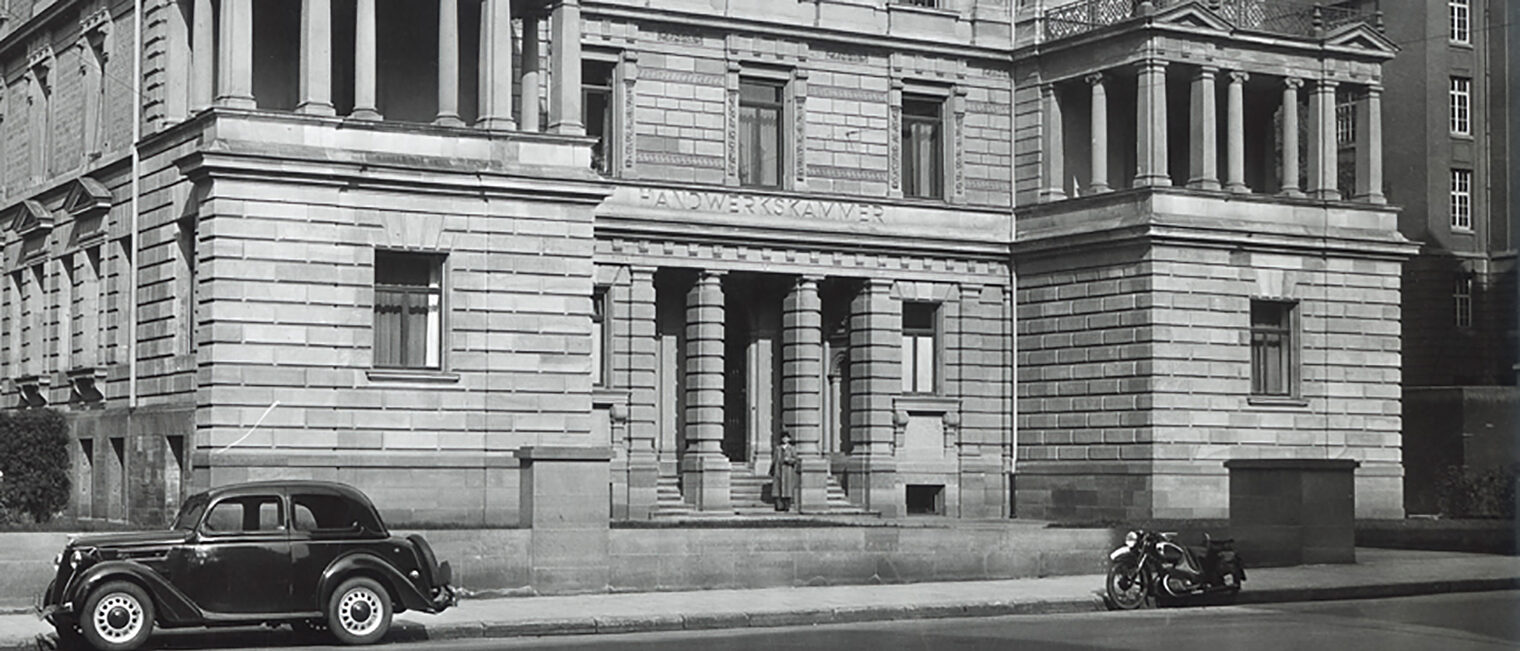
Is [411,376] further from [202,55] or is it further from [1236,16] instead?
[1236,16]

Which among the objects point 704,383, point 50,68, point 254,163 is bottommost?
point 704,383

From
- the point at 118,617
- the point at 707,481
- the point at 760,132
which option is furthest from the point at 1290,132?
the point at 118,617

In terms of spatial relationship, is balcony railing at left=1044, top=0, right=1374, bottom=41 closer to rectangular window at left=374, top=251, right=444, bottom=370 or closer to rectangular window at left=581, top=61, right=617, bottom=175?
rectangular window at left=581, top=61, right=617, bottom=175

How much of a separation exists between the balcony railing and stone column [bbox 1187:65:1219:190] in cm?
167

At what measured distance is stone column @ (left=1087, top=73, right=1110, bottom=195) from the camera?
50.6 meters

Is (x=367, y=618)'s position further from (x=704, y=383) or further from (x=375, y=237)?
(x=704, y=383)

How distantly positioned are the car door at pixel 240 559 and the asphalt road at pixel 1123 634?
0.74 m

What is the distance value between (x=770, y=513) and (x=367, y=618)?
25.5 m

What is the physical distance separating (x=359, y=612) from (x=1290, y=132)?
1294 inches

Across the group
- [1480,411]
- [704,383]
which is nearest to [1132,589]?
[704,383]

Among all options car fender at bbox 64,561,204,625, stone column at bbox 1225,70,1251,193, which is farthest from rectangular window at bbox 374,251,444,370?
stone column at bbox 1225,70,1251,193

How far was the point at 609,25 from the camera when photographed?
48.0 m

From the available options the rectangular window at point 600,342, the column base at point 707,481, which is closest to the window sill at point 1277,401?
the column base at point 707,481

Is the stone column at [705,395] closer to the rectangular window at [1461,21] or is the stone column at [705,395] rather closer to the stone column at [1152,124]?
the stone column at [1152,124]
